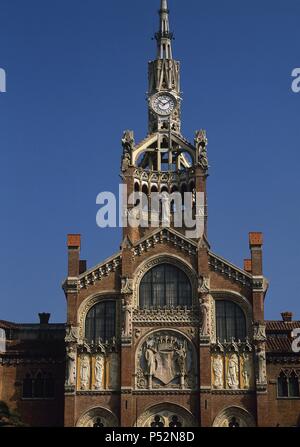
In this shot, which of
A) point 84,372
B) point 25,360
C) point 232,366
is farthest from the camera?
point 25,360

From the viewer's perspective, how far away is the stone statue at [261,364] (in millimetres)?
68312

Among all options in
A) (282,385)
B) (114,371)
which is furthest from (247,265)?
(114,371)

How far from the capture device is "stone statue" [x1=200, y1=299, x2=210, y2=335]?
6938cm

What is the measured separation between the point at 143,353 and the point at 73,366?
517 cm

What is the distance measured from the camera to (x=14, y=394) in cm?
7206

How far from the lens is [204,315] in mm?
69625

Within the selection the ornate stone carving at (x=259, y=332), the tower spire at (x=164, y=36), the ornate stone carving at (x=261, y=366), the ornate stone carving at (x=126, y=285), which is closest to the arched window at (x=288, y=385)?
the ornate stone carving at (x=261, y=366)

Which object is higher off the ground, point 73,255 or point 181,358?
point 73,255

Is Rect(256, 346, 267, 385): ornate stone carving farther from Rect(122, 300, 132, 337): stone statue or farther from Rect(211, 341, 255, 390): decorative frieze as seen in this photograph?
Rect(122, 300, 132, 337): stone statue

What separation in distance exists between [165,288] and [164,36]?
90.0ft

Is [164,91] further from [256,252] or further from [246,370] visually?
[246,370]

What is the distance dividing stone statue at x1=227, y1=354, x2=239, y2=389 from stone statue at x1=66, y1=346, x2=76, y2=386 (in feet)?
36.7

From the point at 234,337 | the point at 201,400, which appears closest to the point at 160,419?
the point at 201,400

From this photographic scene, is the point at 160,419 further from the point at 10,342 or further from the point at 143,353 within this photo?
the point at 10,342
